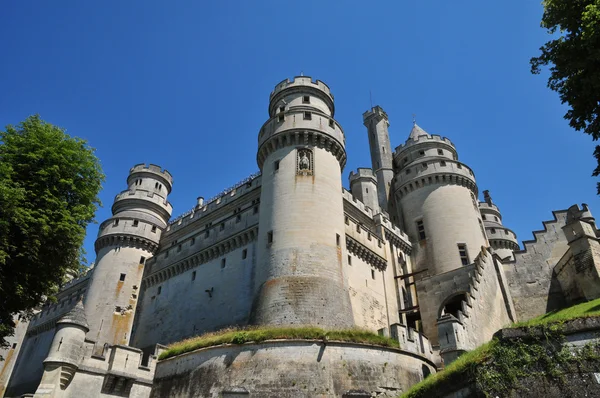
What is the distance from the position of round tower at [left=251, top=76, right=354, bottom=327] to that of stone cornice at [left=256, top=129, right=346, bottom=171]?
48 millimetres

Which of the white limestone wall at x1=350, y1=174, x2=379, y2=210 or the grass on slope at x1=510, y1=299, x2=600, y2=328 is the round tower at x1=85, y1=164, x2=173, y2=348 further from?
the grass on slope at x1=510, y1=299, x2=600, y2=328

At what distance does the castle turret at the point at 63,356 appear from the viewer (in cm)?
1995

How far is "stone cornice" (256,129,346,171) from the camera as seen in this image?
29.2 metres

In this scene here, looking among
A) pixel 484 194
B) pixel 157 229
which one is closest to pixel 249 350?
pixel 157 229

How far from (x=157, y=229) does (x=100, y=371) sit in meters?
19.2

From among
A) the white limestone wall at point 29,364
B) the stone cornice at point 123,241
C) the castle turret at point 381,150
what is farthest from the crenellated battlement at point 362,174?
the white limestone wall at point 29,364

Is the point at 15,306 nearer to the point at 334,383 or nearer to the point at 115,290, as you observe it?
the point at 334,383

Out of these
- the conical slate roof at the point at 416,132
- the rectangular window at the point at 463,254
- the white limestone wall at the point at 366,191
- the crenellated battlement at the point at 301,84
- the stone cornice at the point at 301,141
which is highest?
the conical slate roof at the point at 416,132

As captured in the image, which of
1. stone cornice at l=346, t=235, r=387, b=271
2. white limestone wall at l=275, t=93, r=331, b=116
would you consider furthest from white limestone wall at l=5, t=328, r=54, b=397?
white limestone wall at l=275, t=93, r=331, b=116

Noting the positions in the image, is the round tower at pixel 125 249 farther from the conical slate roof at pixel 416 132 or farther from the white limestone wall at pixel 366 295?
the conical slate roof at pixel 416 132

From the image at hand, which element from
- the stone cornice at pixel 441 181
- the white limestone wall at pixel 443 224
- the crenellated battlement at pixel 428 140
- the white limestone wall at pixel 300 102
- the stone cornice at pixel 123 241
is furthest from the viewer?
the crenellated battlement at pixel 428 140

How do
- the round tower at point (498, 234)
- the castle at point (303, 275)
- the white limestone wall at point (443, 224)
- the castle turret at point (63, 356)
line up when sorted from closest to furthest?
the castle turret at point (63, 356) → the castle at point (303, 275) → the white limestone wall at point (443, 224) → the round tower at point (498, 234)

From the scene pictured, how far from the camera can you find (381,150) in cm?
4584

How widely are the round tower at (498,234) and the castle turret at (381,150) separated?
14699mm
